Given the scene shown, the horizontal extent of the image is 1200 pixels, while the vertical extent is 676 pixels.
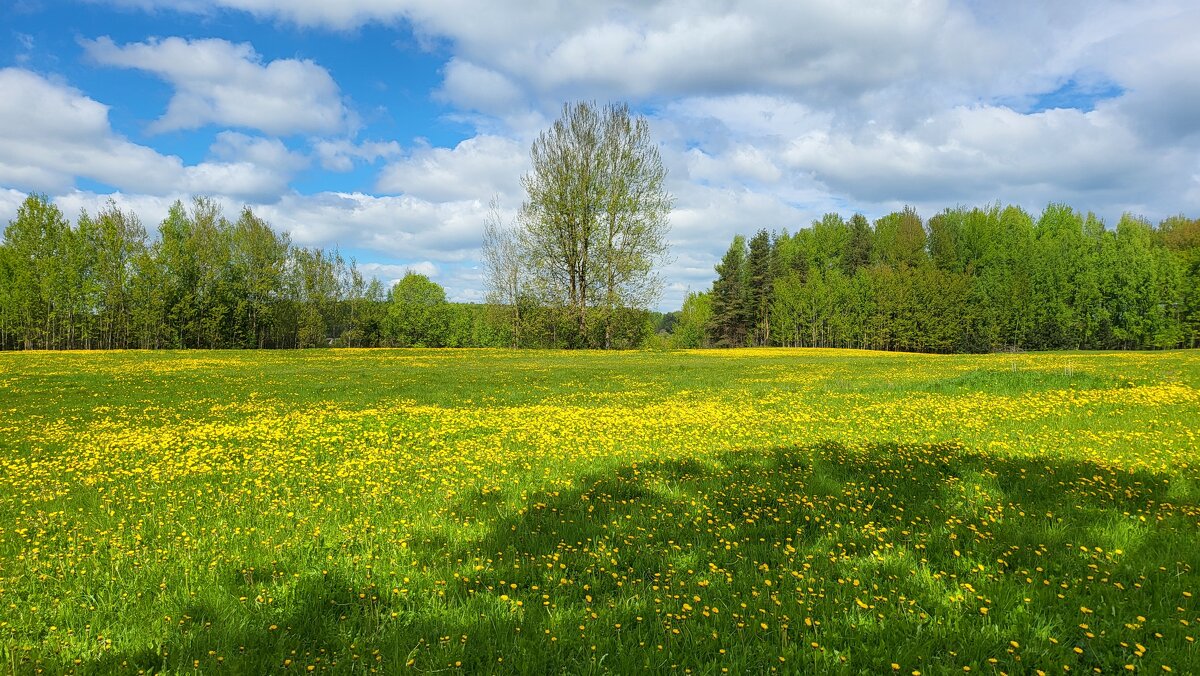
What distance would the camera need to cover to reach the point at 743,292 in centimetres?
8019

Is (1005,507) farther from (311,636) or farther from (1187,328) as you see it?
(1187,328)

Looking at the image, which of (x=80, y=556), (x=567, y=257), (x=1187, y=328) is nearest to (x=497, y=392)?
(x=80, y=556)

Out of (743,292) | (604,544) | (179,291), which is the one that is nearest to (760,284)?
(743,292)

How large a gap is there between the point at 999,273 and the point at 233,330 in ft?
307

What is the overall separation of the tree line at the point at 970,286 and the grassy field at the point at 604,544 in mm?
65152

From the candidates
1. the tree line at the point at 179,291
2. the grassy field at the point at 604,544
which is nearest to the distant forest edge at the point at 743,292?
the tree line at the point at 179,291

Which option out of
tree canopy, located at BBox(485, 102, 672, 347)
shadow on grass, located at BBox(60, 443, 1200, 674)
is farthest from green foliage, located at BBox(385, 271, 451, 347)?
shadow on grass, located at BBox(60, 443, 1200, 674)

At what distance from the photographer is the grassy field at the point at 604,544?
12.8 feet

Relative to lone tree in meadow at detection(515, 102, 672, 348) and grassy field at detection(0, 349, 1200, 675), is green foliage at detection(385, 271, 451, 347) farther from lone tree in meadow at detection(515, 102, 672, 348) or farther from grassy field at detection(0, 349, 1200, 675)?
grassy field at detection(0, 349, 1200, 675)

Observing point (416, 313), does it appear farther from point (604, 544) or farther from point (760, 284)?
point (604, 544)

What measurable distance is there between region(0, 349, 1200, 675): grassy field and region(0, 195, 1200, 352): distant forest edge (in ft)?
133

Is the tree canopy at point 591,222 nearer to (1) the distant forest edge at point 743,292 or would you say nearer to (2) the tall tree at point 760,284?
(1) the distant forest edge at point 743,292

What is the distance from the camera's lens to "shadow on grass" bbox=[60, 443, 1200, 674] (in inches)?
150

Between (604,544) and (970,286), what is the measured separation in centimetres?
8166
